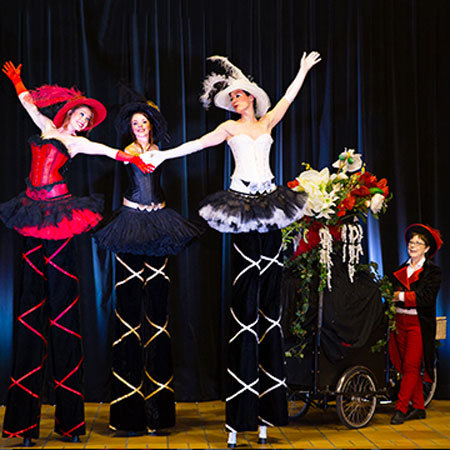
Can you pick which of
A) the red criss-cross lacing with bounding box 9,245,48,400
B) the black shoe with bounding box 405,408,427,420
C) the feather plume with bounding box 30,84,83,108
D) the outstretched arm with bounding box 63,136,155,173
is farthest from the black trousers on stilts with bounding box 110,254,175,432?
the black shoe with bounding box 405,408,427,420

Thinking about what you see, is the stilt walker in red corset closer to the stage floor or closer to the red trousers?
the stage floor

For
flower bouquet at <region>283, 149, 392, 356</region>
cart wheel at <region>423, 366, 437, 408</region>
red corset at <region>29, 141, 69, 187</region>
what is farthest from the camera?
cart wheel at <region>423, 366, 437, 408</region>

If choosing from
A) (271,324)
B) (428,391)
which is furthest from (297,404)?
(271,324)

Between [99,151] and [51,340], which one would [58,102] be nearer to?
[99,151]

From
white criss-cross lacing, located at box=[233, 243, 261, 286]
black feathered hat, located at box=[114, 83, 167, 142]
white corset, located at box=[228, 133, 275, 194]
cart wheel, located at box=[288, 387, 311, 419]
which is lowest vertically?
cart wheel, located at box=[288, 387, 311, 419]

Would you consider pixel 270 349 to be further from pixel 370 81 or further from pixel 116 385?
pixel 370 81

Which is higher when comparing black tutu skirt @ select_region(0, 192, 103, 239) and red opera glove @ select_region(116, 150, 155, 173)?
red opera glove @ select_region(116, 150, 155, 173)

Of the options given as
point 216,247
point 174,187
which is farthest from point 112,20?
point 216,247

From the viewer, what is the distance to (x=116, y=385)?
4391 mm

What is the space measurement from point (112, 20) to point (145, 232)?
2150 mm

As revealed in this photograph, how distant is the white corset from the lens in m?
4.36

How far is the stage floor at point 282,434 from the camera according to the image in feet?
13.9

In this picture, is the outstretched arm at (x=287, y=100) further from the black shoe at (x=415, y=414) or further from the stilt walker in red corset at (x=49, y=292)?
the black shoe at (x=415, y=414)

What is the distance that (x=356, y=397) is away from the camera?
467 centimetres
